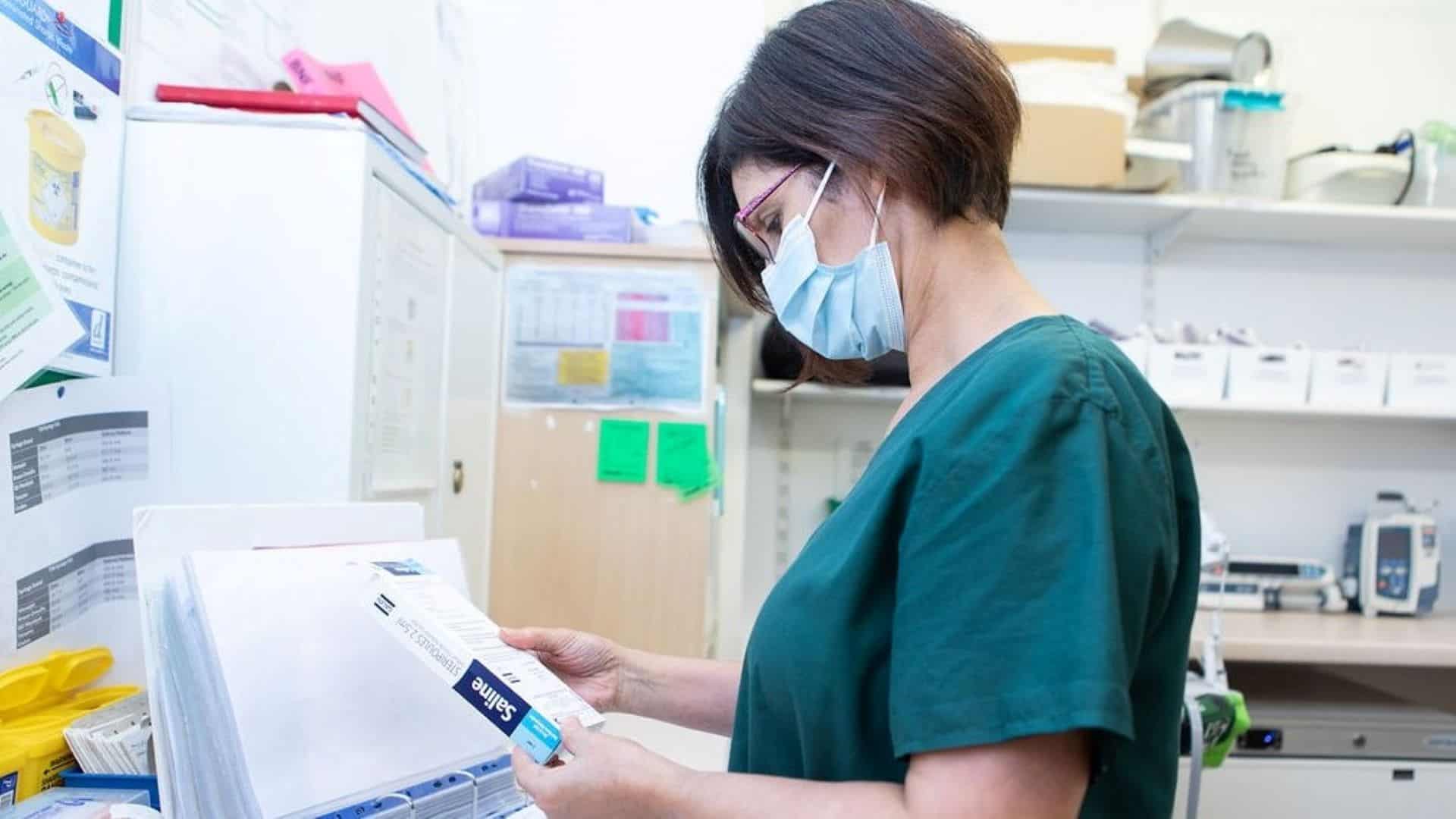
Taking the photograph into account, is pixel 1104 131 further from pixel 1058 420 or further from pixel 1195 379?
pixel 1058 420

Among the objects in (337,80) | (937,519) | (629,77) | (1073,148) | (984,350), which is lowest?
(937,519)

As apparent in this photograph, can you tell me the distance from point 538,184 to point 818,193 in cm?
132

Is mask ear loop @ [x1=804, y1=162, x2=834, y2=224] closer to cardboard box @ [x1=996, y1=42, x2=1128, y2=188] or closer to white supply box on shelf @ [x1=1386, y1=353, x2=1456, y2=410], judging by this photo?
cardboard box @ [x1=996, y1=42, x2=1128, y2=188]

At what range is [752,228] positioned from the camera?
87 cm

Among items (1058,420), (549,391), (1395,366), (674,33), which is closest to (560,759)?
(1058,420)

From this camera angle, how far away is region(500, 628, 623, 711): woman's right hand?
3.14 feet

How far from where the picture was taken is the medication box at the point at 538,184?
6.47 ft

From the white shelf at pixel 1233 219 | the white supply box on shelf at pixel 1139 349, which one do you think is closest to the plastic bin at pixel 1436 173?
the white shelf at pixel 1233 219

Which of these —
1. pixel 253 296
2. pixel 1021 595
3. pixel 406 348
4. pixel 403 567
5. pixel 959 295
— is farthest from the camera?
pixel 406 348

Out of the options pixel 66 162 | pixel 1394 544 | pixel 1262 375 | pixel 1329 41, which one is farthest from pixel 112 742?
pixel 1329 41

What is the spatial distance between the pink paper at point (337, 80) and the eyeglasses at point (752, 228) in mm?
607

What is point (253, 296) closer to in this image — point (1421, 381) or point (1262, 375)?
point (1262, 375)

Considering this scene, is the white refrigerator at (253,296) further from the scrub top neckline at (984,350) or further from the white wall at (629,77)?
the white wall at (629,77)

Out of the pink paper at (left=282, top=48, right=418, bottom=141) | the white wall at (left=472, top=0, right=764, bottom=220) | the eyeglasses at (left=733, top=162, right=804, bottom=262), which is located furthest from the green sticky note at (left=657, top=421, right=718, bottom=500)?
the eyeglasses at (left=733, top=162, right=804, bottom=262)
